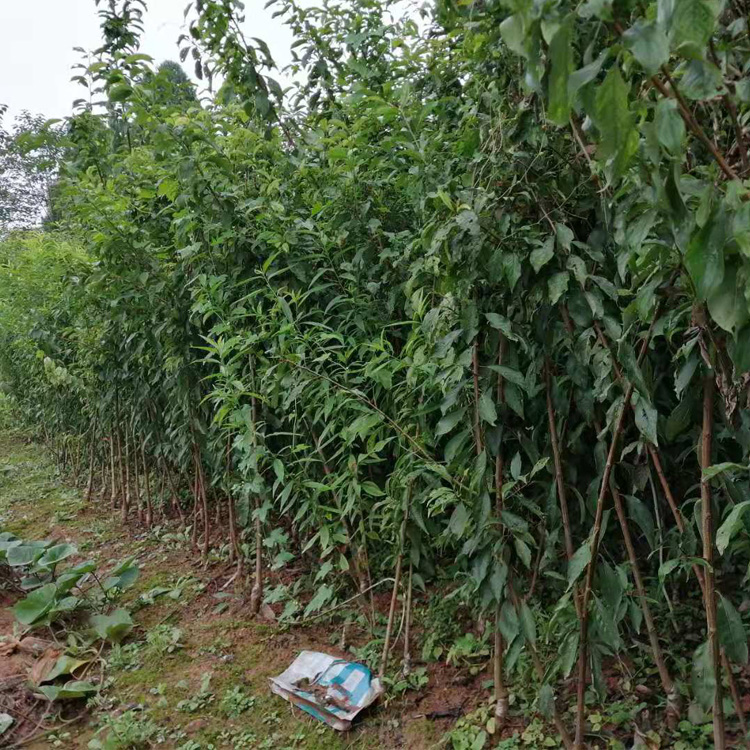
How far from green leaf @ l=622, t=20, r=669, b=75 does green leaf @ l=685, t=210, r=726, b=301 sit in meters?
0.27

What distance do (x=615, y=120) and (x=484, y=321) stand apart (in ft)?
3.40

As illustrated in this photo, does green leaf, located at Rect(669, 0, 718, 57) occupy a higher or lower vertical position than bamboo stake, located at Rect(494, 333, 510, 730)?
higher

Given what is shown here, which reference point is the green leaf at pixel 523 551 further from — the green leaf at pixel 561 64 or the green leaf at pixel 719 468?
the green leaf at pixel 561 64

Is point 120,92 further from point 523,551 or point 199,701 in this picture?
point 199,701

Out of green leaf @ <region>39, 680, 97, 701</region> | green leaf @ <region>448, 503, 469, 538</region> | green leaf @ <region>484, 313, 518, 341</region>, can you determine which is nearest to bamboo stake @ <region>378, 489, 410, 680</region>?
green leaf @ <region>448, 503, 469, 538</region>

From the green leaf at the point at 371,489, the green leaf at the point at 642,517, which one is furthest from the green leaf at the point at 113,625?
the green leaf at the point at 642,517

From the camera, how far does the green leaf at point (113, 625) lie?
295cm

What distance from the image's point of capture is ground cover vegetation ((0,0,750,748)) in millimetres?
1062

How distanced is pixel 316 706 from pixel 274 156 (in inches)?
83.2

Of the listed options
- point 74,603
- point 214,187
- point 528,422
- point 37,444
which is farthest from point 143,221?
point 37,444

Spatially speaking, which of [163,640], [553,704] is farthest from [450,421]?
[163,640]

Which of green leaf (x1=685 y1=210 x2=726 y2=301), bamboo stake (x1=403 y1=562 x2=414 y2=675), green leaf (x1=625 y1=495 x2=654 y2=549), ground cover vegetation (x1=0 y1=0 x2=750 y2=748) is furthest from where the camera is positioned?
bamboo stake (x1=403 y1=562 x2=414 y2=675)

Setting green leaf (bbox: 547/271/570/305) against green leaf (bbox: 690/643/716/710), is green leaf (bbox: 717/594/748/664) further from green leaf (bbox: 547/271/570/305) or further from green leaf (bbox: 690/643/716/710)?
green leaf (bbox: 547/271/570/305)

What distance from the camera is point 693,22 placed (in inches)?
28.3
